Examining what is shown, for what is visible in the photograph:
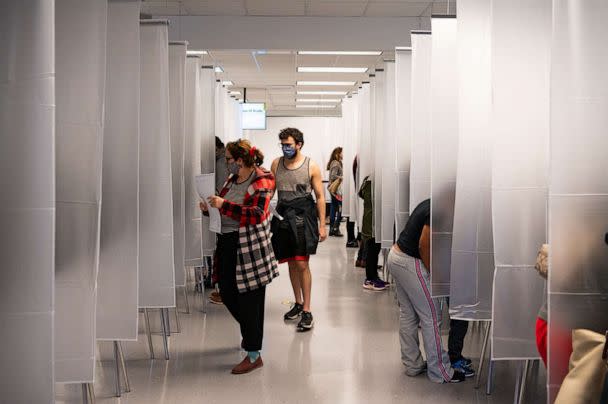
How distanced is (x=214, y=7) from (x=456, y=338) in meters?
5.22

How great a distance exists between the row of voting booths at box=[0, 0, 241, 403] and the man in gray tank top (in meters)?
1.50

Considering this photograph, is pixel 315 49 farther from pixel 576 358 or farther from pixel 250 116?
pixel 250 116

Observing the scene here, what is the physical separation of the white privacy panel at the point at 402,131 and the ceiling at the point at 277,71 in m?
1.71

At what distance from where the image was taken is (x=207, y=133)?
851cm

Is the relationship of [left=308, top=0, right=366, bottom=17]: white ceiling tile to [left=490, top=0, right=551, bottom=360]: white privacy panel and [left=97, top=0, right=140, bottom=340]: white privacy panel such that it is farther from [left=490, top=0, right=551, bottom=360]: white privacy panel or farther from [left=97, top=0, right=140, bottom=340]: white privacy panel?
[left=490, top=0, right=551, bottom=360]: white privacy panel

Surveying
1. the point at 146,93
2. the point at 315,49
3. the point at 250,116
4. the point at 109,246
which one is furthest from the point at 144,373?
the point at 250,116

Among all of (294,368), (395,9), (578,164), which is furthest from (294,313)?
(578,164)

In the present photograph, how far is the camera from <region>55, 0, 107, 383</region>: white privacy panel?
371 centimetres

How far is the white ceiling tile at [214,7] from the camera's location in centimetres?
892

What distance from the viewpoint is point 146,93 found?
5.25 meters

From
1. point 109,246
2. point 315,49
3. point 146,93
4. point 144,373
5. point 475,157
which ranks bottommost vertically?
point 144,373

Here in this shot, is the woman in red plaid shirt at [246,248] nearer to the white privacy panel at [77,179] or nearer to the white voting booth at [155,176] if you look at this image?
the white voting booth at [155,176]

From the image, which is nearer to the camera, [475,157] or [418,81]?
[475,157]

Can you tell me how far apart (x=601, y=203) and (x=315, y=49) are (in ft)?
22.6
